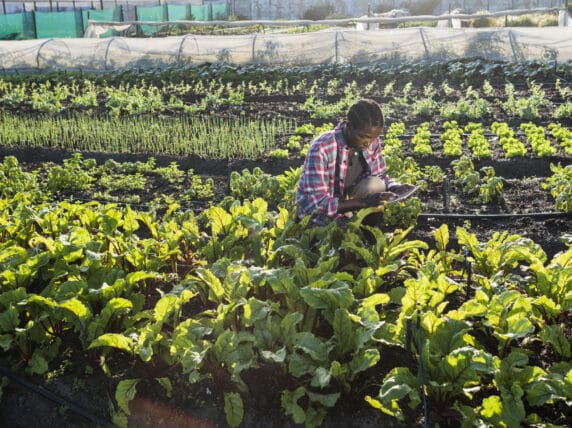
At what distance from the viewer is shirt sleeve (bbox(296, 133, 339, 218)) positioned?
4.45 m

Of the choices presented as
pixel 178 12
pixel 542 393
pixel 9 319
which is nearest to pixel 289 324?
pixel 542 393

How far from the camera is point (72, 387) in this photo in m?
3.35

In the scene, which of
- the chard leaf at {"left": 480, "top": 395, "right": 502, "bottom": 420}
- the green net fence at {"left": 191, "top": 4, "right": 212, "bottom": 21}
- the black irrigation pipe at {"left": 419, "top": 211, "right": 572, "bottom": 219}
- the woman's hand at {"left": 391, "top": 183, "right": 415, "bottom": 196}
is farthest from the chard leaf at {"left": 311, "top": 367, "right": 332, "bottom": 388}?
the green net fence at {"left": 191, "top": 4, "right": 212, "bottom": 21}

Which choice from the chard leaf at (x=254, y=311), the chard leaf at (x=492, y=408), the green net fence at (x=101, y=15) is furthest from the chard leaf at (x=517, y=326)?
the green net fence at (x=101, y=15)

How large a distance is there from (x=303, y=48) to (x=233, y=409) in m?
14.4

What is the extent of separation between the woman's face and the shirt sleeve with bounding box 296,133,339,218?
175 mm

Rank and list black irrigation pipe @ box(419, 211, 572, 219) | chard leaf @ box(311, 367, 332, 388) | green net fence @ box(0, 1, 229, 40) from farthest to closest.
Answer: green net fence @ box(0, 1, 229, 40) → black irrigation pipe @ box(419, 211, 572, 219) → chard leaf @ box(311, 367, 332, 388)

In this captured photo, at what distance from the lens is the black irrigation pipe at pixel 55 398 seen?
10.2 ft

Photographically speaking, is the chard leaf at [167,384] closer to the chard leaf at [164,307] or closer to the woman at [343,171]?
the chard leaf at [164,307]

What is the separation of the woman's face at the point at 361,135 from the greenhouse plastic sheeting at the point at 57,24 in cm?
2634

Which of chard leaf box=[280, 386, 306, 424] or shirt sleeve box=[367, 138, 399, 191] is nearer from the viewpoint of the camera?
chard leaf box=[280, 386, 306, 424]

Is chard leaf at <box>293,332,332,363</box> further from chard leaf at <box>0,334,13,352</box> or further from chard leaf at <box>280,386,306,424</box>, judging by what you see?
chard leaf at <box>0,334,13,352</box>

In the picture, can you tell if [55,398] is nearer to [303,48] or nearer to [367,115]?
[367,115]

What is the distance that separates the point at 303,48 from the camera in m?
16.3
